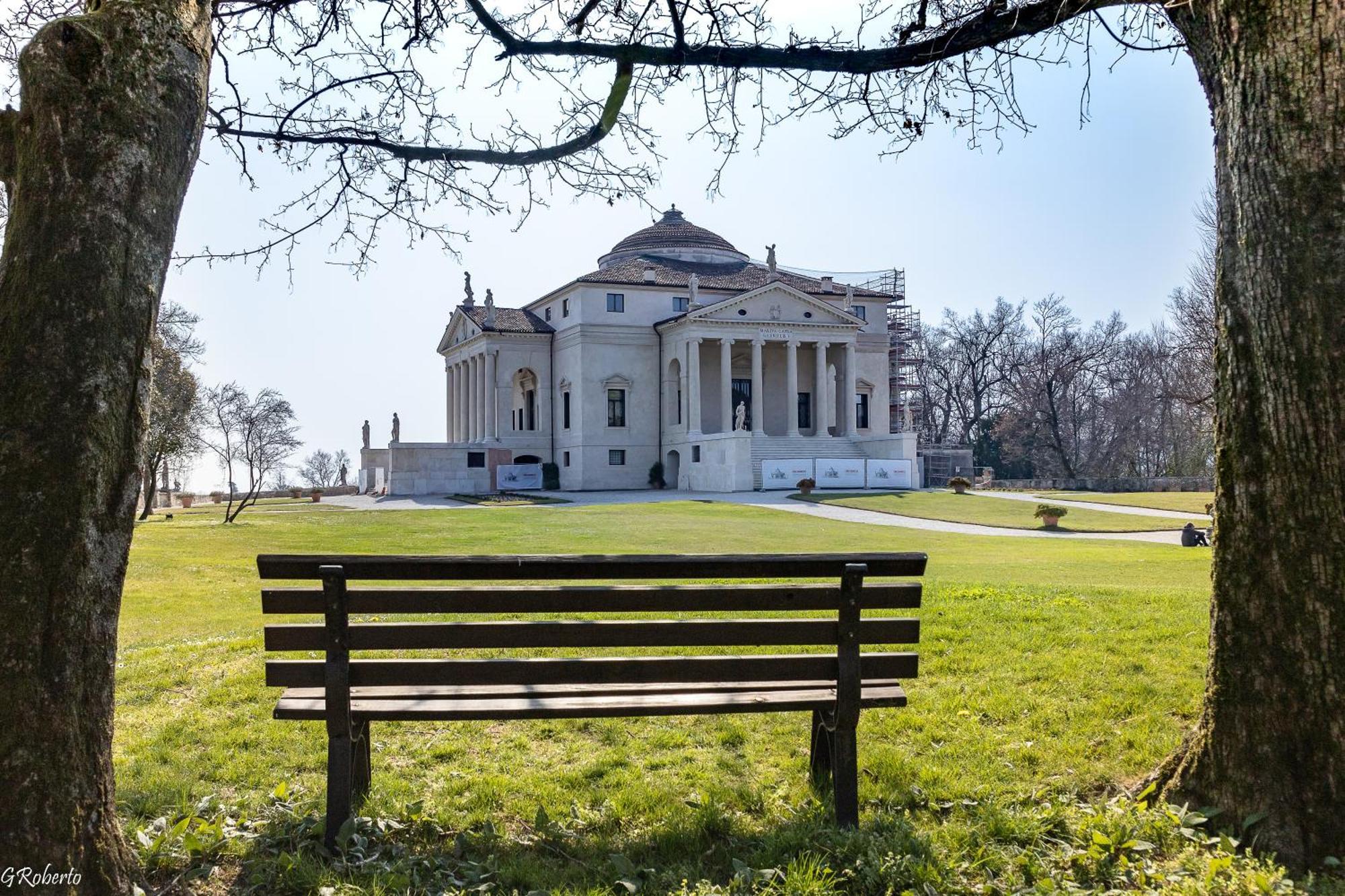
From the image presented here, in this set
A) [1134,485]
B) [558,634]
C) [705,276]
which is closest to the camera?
[558,634]

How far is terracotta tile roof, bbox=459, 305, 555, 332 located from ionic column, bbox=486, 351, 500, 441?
5.31 feet

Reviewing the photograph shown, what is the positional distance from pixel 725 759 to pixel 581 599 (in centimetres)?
193

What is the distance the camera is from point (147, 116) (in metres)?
3.83

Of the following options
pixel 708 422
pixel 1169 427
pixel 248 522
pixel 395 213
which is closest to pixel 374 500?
pixel 248 522

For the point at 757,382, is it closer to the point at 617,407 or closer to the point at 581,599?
the point at 617,407

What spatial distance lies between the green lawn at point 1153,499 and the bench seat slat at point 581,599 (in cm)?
3800

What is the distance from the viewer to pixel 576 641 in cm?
433

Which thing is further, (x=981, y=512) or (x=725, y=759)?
(x=981, y=512)

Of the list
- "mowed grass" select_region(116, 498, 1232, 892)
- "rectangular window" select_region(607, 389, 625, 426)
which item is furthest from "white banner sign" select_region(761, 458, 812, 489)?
"mowed grass" select_region(116, 498, 1232, 892)

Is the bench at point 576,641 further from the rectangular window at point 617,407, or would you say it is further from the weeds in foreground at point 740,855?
the rectangular window at point 617,407

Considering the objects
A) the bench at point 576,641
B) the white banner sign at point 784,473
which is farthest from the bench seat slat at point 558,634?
the white banner sign at point 784,473

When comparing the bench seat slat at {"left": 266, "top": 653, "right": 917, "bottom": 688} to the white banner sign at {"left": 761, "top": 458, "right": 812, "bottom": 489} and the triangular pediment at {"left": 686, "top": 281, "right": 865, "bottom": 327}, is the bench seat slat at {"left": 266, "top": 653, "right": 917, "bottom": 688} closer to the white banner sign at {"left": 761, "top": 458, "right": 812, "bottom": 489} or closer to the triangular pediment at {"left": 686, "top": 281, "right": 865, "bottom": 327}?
the white banner sign at {"left": 761, "top": 458, "right": 812, "bottom": 489}

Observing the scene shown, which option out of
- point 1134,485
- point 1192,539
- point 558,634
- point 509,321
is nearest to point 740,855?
point 558,634

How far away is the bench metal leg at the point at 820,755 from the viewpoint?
5008mm
